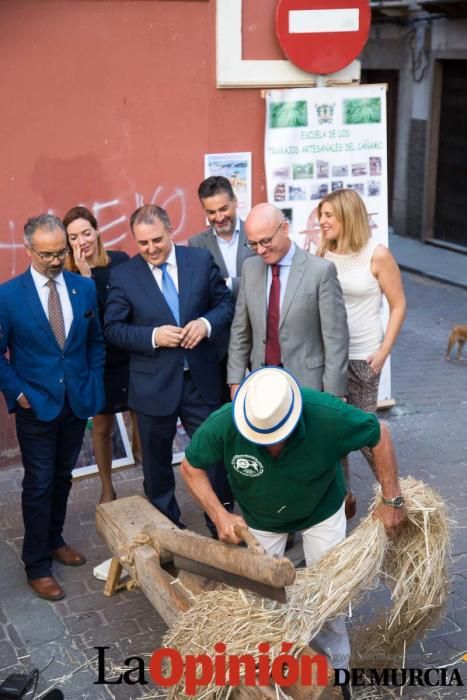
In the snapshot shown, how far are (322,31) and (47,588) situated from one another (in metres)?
4.72

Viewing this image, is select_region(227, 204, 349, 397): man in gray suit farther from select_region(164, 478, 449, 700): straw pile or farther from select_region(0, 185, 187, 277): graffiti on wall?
select_region(0, 185, 187, 277): graffiti on wall

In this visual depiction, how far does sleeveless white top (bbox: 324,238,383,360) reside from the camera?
20.2 feet

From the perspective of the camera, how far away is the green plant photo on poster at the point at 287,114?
7793mm

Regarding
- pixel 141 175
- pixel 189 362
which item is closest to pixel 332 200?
pixel 189 362

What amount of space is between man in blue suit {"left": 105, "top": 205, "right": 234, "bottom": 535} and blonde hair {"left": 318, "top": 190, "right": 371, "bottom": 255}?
818mm

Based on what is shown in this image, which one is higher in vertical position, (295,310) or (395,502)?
(295,310)

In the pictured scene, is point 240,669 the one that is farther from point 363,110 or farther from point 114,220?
point 363,110

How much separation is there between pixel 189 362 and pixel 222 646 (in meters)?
2.37

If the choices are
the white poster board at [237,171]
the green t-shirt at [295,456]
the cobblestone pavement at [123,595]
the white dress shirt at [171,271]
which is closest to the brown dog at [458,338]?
the cobblestone pavement at [123,595]

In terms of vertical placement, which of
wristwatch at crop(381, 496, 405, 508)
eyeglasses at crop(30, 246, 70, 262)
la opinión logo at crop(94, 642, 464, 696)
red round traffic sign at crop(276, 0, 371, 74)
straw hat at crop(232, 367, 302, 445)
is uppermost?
red round traffic sign at crop(276, 0, 371, 74)

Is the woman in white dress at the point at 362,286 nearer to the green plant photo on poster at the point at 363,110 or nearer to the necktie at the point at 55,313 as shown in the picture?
the necktie at the point at 55,313

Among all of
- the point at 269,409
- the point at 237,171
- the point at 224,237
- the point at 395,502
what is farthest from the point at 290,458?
the point at 237,171

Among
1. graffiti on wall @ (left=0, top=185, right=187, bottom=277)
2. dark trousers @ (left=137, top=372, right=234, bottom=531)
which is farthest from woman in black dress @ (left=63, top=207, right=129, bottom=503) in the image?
graffiti on wall @ (left=0, top=185, right=187, bottom=277)

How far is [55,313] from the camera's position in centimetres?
560
